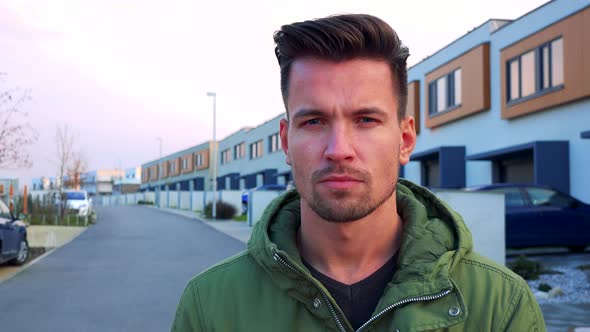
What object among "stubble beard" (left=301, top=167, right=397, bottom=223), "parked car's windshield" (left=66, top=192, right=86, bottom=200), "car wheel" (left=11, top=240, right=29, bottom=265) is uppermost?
"stubble beard" (left=301, top=167, right=397, bottom=223)

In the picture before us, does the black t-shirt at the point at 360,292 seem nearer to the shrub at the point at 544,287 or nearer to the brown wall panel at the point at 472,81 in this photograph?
the shrub at the point at 544,287

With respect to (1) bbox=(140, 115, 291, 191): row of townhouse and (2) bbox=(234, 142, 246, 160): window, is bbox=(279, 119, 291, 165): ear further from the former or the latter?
(2) bbox=(234, 142, 246, 160): window

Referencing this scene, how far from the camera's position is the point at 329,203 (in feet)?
6.88

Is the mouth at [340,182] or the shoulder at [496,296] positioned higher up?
the mouth at [340,182]

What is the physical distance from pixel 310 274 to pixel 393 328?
1.05 ft

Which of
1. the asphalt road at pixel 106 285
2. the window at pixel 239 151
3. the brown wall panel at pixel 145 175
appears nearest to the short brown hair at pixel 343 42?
the asphalt road at pixel 106 285

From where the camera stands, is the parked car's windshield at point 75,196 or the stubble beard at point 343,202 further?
the parked car's windshield at point 75,196

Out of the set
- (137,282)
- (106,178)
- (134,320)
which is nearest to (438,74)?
(137,282)

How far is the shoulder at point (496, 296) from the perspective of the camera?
1.93 meters

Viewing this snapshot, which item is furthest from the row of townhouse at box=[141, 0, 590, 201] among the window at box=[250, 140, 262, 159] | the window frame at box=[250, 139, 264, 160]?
the window at box=[250, 140, 262, 159]

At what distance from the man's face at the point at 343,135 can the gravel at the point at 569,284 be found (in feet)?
25.5

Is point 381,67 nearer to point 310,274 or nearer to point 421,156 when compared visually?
point 310,274

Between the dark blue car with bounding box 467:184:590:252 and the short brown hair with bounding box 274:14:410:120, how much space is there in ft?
38.7

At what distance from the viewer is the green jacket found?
1949 millimetres
